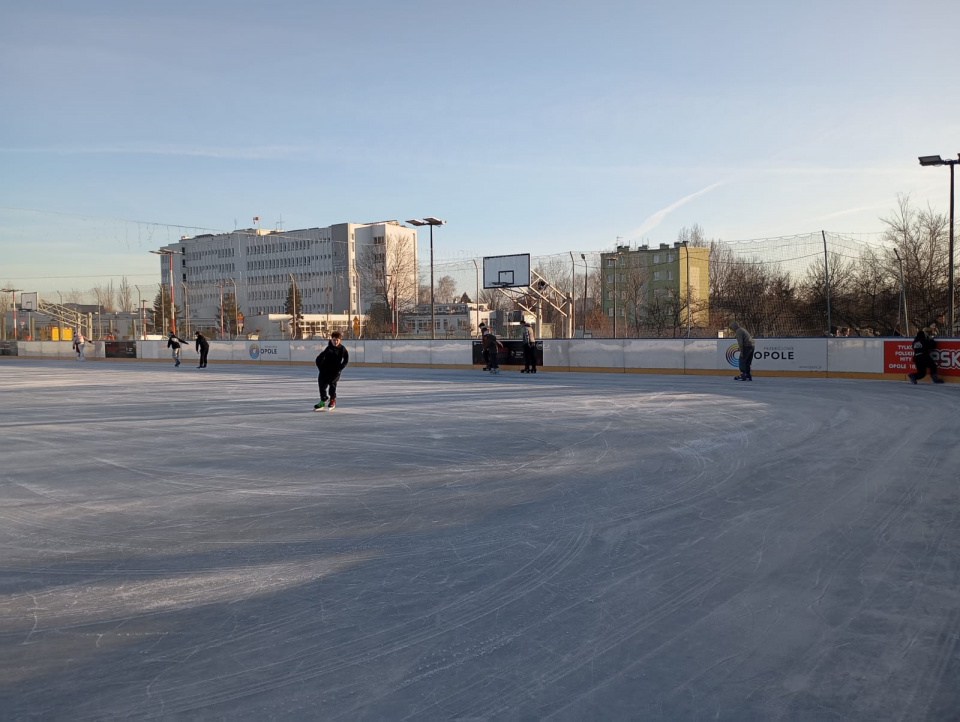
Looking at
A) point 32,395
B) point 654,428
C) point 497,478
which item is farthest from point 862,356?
point 32,395

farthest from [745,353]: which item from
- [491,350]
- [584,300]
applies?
[491,350]

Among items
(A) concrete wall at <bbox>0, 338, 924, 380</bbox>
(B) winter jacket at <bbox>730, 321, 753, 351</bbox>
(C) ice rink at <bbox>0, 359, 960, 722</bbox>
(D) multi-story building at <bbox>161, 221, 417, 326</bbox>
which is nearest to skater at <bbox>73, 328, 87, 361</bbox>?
(A) concrete wall at <bbox>0, 338, 924, 380</bbox>

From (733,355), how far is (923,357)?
5.78 meters

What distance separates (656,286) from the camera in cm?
2508

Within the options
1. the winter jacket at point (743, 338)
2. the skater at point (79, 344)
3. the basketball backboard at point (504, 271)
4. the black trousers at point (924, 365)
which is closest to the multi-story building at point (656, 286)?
the winter jacket at point (743, 338)

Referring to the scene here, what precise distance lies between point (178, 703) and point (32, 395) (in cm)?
2020

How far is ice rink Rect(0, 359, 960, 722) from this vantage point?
3.24 meters

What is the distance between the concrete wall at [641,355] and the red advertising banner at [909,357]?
117mm

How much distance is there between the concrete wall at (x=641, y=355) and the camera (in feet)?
71.4

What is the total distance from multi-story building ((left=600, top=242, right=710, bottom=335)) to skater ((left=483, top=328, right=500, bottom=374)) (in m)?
4.46

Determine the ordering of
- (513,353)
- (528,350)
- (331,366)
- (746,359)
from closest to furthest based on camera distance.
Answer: (331,366)
(746,359)
(528,350)
(513,353)

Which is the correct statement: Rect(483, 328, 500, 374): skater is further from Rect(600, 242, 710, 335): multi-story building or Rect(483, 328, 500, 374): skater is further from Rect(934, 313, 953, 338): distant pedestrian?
Rect(934, 313, 953, 338): distant pedestrian

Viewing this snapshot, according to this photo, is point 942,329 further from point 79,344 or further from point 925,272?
point 79,344

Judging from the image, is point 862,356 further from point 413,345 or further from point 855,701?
point 855,701
